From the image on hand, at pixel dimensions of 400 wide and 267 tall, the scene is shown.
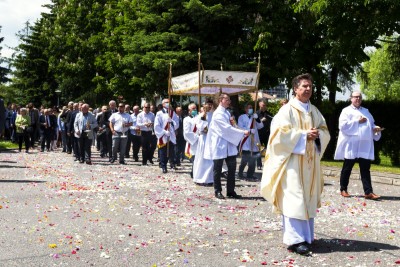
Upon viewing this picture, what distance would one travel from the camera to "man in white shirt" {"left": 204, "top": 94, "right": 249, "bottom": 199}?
441 inches

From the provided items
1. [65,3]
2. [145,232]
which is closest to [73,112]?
[145,232]

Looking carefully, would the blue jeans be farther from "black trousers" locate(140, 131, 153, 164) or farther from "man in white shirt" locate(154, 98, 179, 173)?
"man in white shirt" locate(154, 98, 179, 173)

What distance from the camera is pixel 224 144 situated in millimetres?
11266

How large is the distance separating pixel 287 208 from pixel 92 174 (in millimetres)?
9405

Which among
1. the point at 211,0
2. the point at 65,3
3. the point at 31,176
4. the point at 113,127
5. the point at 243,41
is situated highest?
the point at 65,3

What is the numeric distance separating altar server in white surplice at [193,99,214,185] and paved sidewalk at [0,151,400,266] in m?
0.33

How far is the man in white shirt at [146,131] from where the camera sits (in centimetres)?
1866

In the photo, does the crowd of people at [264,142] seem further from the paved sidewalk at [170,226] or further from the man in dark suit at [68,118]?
the paved sidewalk at [170,226]

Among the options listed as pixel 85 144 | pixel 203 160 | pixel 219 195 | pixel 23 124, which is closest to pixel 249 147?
pixel 203 160

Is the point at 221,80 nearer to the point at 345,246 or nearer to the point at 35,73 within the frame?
the point at 345,246

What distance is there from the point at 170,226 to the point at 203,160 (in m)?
5.14

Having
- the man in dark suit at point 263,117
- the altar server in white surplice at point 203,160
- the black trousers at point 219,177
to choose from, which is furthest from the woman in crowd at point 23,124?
the black trousers at point 219,177

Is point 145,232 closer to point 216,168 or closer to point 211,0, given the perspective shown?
point 216,168

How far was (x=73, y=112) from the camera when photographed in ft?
70.2
